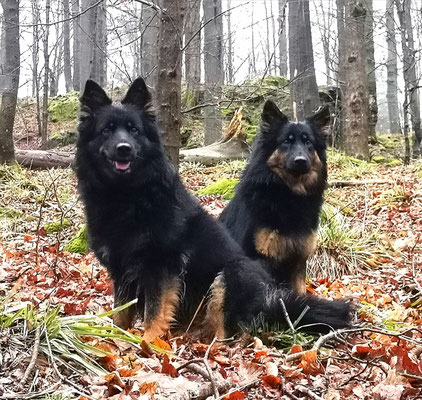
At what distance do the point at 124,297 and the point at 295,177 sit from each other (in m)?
2.50

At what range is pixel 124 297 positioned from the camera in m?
4.18

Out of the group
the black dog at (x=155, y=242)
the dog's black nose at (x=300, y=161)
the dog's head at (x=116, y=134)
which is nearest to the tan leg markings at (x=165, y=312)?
the black dog at (x=155, y=242)

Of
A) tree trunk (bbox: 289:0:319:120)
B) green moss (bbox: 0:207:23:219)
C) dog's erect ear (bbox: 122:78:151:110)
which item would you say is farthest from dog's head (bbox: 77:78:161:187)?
tree trunk (bbox: 289:0:319:120)

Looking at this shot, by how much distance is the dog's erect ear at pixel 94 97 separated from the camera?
4.26 meters

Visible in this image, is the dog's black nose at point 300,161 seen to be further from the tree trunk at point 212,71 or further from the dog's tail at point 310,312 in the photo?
the tree trunk at point 212,71

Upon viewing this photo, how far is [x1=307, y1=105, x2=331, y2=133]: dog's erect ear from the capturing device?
5.86 metres

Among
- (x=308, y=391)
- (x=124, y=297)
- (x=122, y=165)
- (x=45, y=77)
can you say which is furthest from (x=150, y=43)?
(x=308, y=391)

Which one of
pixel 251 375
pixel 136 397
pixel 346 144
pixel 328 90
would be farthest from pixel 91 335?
pixel 328 90

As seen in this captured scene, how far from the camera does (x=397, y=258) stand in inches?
263

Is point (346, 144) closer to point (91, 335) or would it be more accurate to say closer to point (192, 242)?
point (192, 242)

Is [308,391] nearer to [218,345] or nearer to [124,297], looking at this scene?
[218,345]

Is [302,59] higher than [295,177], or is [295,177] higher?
[302,59]

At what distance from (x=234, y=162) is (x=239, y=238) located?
6.27 meters

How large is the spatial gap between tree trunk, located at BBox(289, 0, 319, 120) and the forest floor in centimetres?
839
